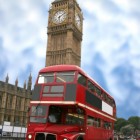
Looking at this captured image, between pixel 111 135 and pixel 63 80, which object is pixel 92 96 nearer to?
pixel 63 80

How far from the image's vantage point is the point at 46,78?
14352 millimetres

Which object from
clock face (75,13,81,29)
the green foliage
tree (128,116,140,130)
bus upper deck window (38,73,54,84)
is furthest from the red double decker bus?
tree (128,116,140,130)

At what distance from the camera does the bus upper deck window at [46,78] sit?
14.2 meters

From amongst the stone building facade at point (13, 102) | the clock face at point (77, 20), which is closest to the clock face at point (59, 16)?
the clock face at point (77, 20)

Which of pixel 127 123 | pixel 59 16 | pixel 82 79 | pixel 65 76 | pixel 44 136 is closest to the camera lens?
pixel 44 136

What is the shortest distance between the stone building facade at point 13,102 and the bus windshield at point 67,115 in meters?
53.1

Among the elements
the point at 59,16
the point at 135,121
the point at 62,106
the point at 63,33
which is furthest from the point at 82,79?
the point at 135,121

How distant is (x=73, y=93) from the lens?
43.3 feet

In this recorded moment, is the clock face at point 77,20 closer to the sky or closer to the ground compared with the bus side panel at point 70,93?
closer to the sky

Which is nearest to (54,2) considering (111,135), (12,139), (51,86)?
(12,139)

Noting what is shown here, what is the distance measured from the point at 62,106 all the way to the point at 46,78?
169 centimetres

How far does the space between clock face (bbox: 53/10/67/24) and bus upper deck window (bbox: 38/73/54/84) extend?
69772 millimetres

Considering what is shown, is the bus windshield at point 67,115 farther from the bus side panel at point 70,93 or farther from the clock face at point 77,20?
the clock face at point 77,20

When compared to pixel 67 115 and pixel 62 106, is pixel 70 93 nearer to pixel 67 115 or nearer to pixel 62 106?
pixel 62 106
